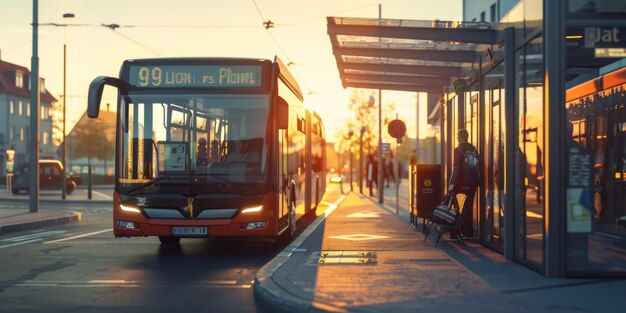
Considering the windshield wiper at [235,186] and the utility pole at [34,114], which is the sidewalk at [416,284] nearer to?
the windshield wiper at [235,186]

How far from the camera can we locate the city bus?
13406 mm

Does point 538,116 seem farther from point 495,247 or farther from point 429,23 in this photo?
point 429,23

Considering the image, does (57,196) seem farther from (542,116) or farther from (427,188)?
(542,116)

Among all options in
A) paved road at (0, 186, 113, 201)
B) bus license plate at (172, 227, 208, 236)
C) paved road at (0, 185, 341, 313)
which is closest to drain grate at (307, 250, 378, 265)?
paved road at (0, 185, 341, 313)

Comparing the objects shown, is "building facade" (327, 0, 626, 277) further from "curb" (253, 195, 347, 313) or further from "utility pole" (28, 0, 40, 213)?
"utility pole" (28, 0, 40, 213)

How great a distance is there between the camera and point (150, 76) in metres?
13.8

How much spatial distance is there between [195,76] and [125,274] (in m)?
3.74

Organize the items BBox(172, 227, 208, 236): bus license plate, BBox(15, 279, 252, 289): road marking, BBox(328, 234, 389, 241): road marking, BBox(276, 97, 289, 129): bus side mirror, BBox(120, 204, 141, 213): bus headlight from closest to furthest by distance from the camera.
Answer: BBox(15, 279, 252, 289): road marking → BBox(172, 227, 208, 236): bus license plate → BBox(120, 204, 141, 213): bus headlight → BBox(276, 97, 289, 129): bus side mirror → BBox(328, 234, 389, 241): road marking

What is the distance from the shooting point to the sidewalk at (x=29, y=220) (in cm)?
2034

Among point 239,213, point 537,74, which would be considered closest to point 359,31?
point 239,213

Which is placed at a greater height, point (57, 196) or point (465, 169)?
point (465, 169)

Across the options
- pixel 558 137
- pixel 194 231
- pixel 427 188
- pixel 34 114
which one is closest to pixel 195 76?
pixel 194 231

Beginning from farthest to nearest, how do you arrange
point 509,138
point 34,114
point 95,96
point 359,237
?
point 34,114
point 359,237
point 95,96
point 509,138

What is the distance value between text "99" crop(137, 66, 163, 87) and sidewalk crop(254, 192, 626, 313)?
3.36m
